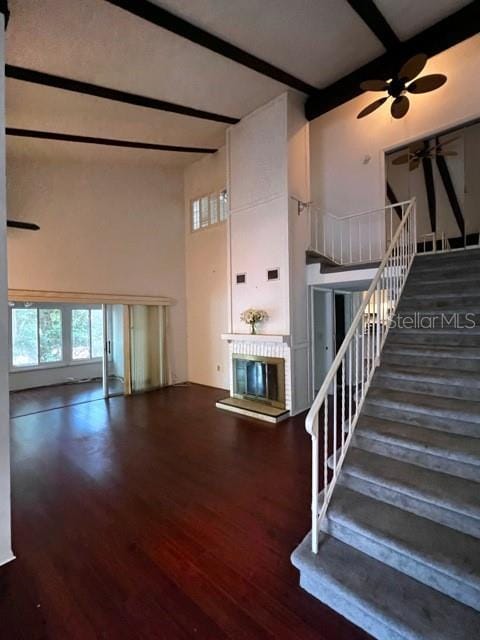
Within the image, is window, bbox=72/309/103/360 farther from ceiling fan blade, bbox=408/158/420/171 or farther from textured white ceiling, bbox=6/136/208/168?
ceiling fan blade, bbox=408/158/420/171

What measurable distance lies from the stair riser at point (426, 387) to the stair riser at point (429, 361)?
0.25 meters

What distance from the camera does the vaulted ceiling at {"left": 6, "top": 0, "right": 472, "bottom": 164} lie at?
3.17 meters

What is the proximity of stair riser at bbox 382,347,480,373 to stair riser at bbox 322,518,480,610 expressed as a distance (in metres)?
1.73

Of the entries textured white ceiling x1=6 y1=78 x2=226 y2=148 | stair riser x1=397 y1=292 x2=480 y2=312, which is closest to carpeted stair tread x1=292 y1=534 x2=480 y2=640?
stair riser x1=397 y1=292 x2=480 y2=312

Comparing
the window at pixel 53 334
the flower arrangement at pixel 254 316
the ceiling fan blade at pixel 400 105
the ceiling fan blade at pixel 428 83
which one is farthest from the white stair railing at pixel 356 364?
the window at pixel 53 334

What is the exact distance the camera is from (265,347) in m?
5.45

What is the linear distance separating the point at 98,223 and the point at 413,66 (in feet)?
18.9

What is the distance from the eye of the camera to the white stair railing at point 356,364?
75.8 inches

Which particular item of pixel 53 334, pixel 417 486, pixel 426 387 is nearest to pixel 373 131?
pixel 426 387

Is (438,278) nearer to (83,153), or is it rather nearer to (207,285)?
(207,285)

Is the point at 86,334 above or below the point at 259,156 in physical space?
below

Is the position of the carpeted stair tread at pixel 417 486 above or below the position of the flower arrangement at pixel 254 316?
below

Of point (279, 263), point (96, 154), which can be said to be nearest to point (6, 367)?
point (279, 263)

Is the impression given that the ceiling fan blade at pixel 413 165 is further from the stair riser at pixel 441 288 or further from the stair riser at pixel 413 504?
the stair riser at pixel 413 504
